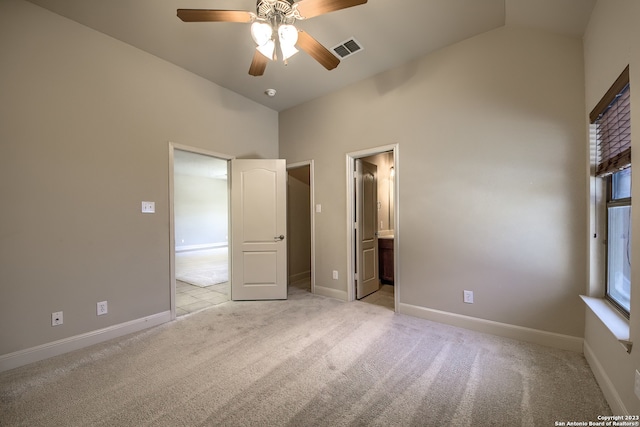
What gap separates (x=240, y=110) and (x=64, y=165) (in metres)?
2.14

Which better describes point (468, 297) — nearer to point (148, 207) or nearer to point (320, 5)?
point (320, 5)

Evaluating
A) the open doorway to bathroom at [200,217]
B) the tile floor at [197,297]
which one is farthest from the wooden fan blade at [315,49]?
the open doorway to bathroom at [200,217]

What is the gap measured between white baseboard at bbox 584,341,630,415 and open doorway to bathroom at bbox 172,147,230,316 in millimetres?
5097

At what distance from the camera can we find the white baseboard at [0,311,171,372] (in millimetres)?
2025

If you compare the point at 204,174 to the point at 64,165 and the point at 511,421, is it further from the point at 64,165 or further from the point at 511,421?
the point at 511,421

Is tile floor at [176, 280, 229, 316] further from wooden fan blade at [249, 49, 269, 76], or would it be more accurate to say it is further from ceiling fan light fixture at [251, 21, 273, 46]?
ceiling fan light fixture at [251, 21, 273, 46]

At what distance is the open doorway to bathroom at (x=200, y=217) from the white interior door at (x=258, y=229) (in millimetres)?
1763

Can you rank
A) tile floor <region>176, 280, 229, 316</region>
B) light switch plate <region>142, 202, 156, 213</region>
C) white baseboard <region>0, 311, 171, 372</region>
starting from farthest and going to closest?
tile floor <region>176, 280, 229, 316</region>
light switch plate <region>142, 202, 156, 213</region>
white baseboard <region>0, 311, 171, 372</region>

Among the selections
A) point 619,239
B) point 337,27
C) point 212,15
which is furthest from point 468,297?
point 212,15

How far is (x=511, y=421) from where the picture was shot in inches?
57.4

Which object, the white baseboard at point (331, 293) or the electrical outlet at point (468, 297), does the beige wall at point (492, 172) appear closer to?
the electrical outlet at point (468, 297)

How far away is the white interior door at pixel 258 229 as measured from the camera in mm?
3656

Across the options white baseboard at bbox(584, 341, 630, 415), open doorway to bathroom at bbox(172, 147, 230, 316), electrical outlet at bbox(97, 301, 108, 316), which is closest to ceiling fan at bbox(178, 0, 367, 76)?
electrical outlet at bbox(97, 301, 108, 316)

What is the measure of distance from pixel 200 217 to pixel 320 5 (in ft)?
31.4
